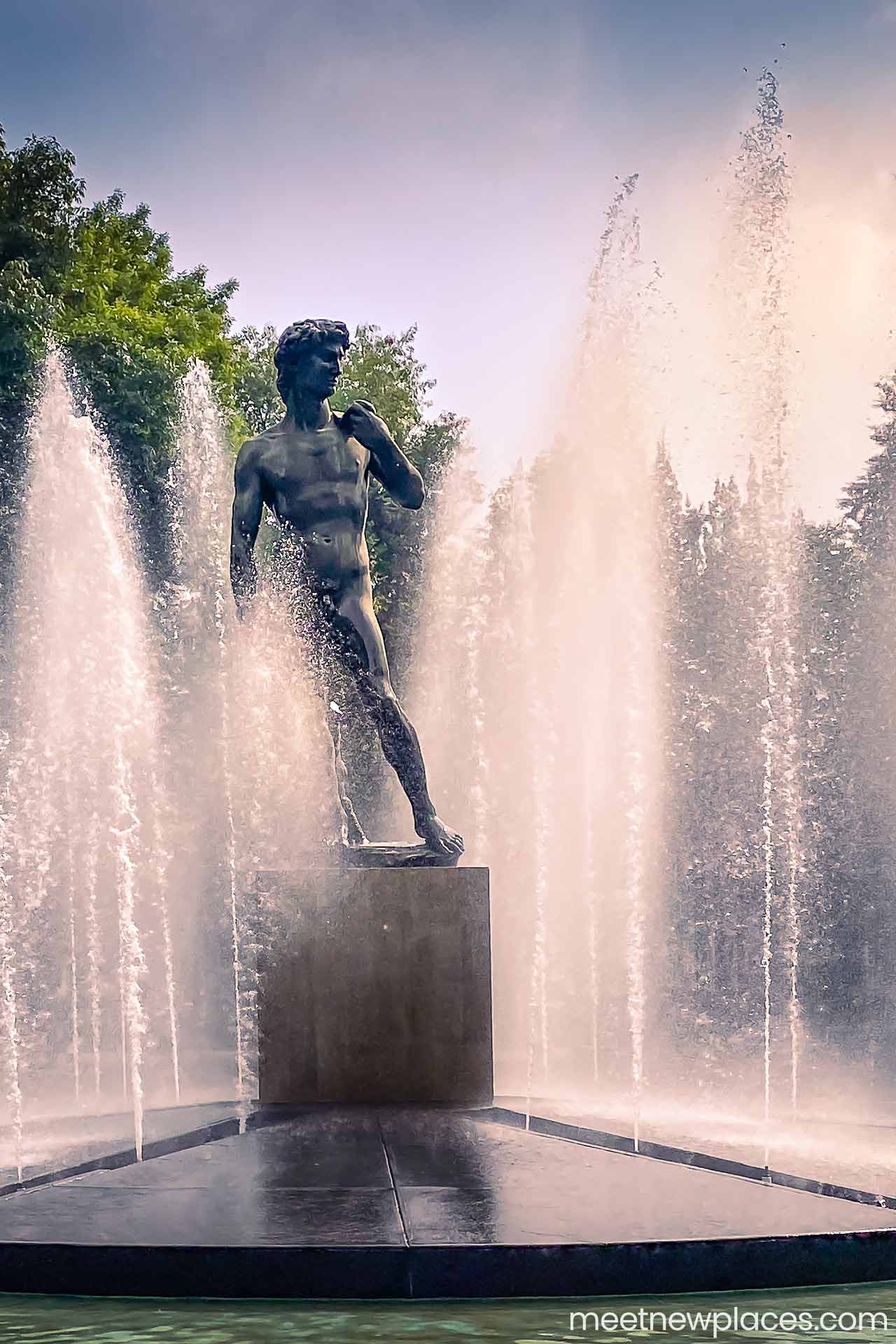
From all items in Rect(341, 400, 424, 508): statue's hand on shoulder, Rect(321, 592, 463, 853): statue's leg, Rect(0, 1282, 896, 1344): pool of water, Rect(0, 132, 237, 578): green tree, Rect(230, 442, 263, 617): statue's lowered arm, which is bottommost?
Rect(0, 1282, 896, 1344): pool of water

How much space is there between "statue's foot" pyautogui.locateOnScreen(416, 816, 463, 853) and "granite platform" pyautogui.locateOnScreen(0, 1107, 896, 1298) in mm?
2093

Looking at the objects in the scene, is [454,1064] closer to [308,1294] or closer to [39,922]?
[308,1294]

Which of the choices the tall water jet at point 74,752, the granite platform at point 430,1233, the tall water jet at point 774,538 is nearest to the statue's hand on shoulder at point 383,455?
the granite platform at point 430,1233

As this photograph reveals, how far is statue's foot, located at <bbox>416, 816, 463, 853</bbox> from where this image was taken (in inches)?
318

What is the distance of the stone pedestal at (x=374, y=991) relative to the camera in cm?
774

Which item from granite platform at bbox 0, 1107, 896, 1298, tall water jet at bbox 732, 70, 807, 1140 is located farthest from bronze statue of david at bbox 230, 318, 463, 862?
tall water jet at bbox 732, 70, 807, 1140

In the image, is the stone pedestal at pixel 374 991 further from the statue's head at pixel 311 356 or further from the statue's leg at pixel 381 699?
the statue's head at pixel 311 356

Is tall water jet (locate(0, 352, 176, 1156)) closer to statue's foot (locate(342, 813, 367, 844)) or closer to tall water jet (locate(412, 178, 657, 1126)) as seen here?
tall water jet (locate(412, 178, 657, 1126))

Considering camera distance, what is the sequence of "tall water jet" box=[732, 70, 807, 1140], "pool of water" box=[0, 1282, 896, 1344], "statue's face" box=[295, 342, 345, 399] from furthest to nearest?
"tall water jet" box=[732, 70, 807, 1140] → "statue's face" box=[295, 342, 345, 399] → "pool of water" box=[0, 1282, 896, 1344]

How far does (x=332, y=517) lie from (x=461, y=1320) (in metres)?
4.43

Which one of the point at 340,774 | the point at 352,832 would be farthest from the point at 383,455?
the point at 352,832

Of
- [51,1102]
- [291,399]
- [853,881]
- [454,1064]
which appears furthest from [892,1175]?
[853,881]

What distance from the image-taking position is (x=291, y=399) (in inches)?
327

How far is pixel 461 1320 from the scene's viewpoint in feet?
15.5
